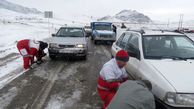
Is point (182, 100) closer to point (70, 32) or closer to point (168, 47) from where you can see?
point (168, 47)

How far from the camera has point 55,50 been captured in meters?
7.95

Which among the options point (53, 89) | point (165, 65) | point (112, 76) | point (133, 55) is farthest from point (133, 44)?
point (53, 89)

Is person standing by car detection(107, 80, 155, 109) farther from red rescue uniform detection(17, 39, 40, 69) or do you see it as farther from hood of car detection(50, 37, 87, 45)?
hood of car detection(50, 37, 87, 45)

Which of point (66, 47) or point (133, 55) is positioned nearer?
point (133, 55)

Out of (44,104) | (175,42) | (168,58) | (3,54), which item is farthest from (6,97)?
(3,54)

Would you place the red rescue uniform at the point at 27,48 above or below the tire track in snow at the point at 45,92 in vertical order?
above

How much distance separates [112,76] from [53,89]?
232 centimetres

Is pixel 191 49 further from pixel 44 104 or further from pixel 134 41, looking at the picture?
pixel 44 104

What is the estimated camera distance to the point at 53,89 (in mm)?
4898

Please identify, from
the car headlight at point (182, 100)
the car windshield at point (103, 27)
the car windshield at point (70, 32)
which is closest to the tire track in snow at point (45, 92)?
the car headlight at point (182, 100)

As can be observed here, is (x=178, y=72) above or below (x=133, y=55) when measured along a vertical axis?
below

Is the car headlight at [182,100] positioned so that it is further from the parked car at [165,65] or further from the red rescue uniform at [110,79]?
the red rescue uniform at [110,79]

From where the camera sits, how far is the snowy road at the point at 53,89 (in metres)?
4.03

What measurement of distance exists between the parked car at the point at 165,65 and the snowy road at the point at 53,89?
4.47ft
